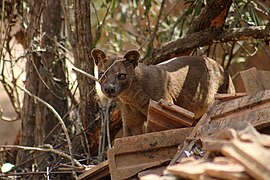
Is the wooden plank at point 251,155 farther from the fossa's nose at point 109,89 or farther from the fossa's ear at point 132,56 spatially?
the fossa's ear at point 132,56

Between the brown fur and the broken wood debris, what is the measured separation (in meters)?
0.67

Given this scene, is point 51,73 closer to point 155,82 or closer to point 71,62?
point 71,62

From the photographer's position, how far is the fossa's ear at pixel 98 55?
18.1ft

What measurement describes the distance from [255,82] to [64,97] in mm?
2875

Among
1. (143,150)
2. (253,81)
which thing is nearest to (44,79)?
(143,150)

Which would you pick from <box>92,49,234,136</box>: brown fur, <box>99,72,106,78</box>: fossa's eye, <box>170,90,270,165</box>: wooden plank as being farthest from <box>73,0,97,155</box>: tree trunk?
<box>170,90,270,165</box>: wooden plank

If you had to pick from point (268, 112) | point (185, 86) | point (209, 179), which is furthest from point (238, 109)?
point (185, 86)

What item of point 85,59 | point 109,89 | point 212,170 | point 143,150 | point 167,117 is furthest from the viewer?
Answer: point 85,59

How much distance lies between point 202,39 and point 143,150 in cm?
200

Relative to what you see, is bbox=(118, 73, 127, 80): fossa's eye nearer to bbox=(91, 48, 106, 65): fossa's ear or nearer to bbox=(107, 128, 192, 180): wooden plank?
bbox=(91, 48, 106, 65): fossa's ear

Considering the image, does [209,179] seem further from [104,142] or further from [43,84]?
[43,84]

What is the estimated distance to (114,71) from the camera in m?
5.43

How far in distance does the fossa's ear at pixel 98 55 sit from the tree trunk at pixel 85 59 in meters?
0.49

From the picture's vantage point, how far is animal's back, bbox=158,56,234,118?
594 centimetres
